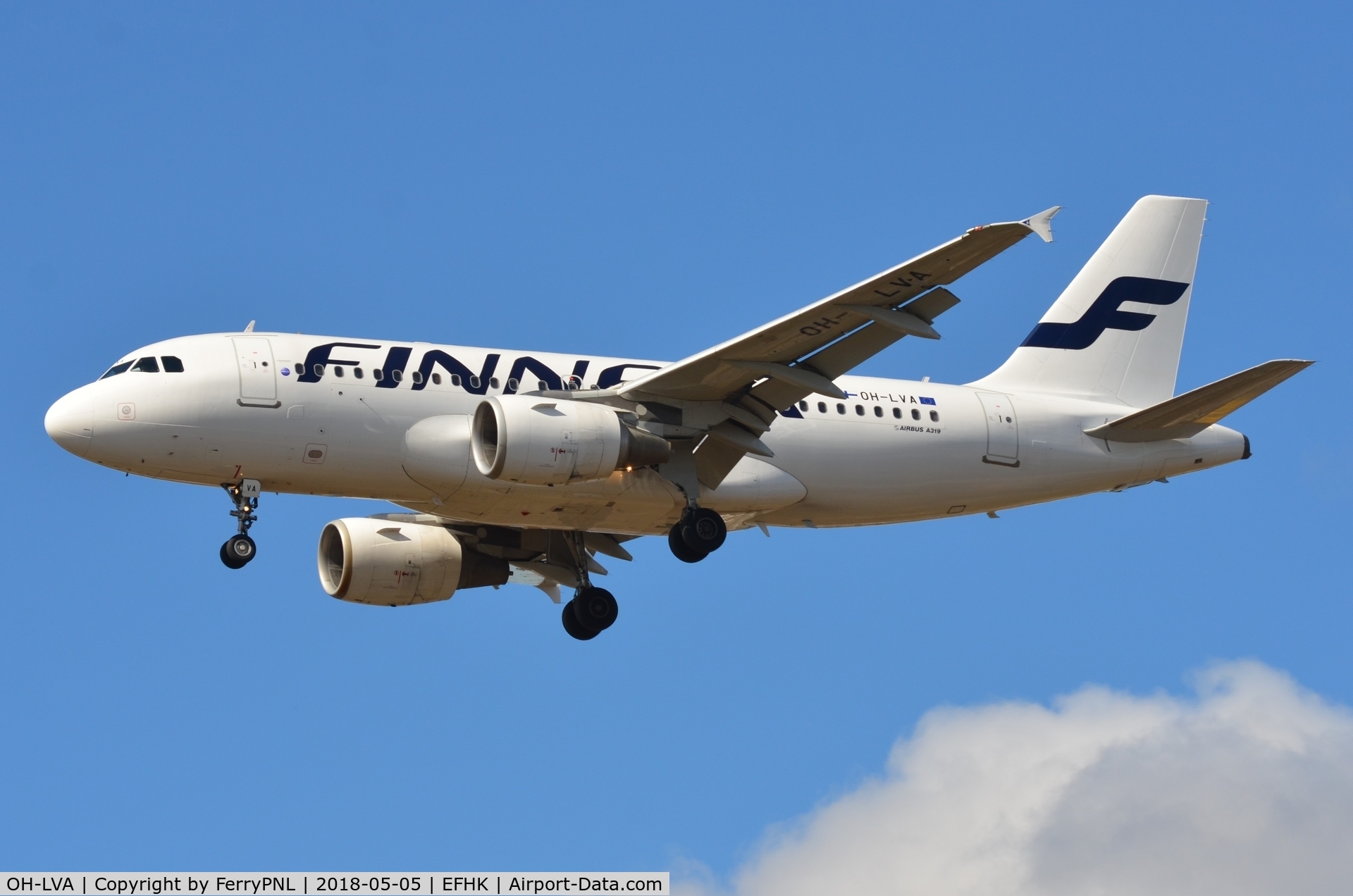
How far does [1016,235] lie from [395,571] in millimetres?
14993

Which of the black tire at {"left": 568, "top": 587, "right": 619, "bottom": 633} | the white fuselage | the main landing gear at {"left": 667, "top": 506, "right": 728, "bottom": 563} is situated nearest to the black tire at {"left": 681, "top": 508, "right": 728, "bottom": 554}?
the main landing gear at {"left": 667, "top": 506, "right": 728, "bottom": 563}

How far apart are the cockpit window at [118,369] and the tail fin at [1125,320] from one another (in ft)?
55.4

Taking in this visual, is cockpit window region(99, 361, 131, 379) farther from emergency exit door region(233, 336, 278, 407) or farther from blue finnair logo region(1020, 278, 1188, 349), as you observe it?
blue finnair logo region(1020, 278, 1188, 349)

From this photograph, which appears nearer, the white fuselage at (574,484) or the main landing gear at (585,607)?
the white fuselage at (574,484)

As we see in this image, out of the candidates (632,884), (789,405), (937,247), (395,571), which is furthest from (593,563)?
(937,247)

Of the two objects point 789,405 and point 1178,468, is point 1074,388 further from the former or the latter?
point 789,405

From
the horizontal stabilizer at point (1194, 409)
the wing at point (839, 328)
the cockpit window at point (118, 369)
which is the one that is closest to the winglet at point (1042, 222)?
the wing at point (839, 328)

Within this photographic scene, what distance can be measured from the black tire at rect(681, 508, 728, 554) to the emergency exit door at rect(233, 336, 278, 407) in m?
7.43

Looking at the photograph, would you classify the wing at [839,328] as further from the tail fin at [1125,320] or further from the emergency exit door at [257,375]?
the tail fin at [1125,320]

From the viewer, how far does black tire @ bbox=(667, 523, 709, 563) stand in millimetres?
32719

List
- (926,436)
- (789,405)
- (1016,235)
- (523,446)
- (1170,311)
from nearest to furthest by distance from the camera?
(1016,235), (523,446), (789,405), (926,436), (1170,311)

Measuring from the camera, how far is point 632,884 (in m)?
28.9

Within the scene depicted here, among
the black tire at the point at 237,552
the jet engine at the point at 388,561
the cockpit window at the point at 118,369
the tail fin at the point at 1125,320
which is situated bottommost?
the black tire at the point at 237,552

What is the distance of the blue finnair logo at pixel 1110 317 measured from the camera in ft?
127
